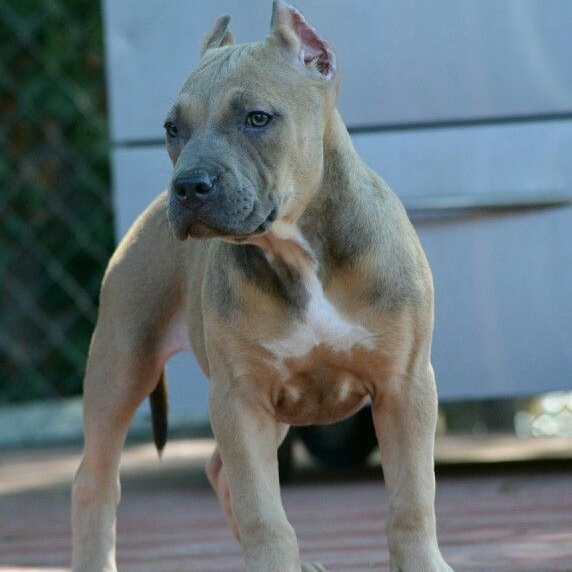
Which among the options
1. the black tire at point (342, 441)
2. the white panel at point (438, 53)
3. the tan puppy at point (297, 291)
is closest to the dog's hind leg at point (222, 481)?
the tan puppy at point (297, 291)

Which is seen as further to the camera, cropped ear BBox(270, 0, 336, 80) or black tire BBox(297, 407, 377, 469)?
black tire BBox(297, 407, 377, 469)

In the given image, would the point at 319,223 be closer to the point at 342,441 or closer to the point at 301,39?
the point at 301,39

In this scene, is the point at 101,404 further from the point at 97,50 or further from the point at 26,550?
the point at 97,50

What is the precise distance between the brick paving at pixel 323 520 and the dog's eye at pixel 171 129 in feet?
4.40

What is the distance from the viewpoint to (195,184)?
3385mm

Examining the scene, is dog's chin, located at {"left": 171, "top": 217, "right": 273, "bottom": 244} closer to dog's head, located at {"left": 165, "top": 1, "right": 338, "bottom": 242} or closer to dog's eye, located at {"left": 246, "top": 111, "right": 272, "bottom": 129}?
dog's head, located at {"left": 165, "top": 1, "right": 338, "bottom": 242}

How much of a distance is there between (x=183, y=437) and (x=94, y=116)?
6.42 ft

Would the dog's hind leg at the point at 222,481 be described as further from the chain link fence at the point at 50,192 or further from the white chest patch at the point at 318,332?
the chain link fence at the point at 50,192

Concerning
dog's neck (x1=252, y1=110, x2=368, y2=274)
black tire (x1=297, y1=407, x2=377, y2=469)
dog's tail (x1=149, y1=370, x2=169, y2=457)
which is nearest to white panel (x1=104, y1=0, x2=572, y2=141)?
black tire (x1=297, y1=407, x2=377, y2=469)

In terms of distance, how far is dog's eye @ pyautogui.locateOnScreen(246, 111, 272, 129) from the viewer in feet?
11.8

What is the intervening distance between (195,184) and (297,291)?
1.51 ft

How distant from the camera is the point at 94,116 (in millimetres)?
8820

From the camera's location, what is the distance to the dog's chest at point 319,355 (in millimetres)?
3703

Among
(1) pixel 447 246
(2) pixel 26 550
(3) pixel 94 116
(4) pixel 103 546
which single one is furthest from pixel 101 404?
(3) pixel 94 116
